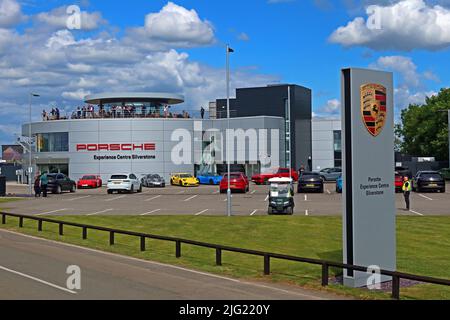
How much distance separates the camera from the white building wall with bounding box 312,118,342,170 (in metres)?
78.7

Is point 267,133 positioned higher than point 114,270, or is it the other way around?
point 267,133

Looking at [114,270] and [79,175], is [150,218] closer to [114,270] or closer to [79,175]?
[114,270]

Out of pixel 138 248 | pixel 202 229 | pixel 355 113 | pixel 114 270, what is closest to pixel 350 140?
pixel 355 113


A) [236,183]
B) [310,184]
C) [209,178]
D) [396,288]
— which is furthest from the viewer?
[209,178]

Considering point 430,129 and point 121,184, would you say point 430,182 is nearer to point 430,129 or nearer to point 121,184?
point 121,184

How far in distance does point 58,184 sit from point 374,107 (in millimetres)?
38212

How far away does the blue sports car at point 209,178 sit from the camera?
211 feet

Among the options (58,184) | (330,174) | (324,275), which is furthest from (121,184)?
(324,275)

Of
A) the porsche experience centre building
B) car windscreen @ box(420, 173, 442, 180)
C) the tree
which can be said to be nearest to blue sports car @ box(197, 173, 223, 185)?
the porsche experience centre building

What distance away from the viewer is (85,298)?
10781 mm

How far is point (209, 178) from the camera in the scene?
→ 2557 inches

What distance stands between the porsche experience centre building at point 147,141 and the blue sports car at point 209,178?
15.9 feet

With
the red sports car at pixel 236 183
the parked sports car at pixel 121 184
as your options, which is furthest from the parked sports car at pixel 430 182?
the parked sports car at pixel 121 184
